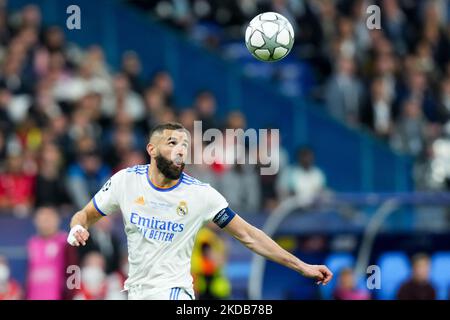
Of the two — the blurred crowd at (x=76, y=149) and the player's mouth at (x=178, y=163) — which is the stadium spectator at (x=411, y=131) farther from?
the player's mouth at (x=178, y=163)

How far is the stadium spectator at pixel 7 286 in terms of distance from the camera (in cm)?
1468

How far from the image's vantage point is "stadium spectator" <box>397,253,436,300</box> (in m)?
15.3

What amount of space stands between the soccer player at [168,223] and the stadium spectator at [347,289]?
583cm

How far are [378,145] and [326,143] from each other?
0.78 metres

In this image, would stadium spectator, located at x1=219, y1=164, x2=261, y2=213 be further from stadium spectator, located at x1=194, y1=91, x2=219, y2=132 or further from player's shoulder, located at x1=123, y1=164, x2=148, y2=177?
player's shoulder, located at x1=123, y1=164, x2=148, y2=177

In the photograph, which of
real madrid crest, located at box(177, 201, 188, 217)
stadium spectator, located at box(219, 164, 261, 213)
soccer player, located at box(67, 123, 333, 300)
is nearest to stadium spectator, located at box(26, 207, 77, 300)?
stadium spectator, located at box(219, 164, 261, 213)

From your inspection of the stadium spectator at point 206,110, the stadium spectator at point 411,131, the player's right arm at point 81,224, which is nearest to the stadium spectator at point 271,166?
the stadium spectator at point 206,110

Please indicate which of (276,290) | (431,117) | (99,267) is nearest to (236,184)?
(276,290)

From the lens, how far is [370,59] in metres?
21.0

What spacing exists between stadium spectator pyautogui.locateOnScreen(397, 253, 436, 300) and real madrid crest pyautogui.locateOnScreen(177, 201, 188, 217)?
614 cm

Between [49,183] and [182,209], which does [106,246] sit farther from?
[182,209]

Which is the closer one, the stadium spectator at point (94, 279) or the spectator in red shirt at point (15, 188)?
the stadium spectator at point (94, 279)

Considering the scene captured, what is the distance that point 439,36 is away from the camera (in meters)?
22.7

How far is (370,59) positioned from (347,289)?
21.2 feet
